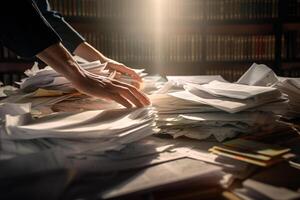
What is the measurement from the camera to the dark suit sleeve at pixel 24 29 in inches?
26.1

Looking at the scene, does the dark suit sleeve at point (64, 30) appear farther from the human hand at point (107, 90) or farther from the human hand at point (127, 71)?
the human hand at point (107, 90)

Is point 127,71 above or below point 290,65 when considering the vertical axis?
above

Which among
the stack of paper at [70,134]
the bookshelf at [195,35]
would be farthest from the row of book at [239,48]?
the stack of paper at [70,134]

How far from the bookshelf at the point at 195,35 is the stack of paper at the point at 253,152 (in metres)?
1.76

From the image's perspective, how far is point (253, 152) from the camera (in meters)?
0.57

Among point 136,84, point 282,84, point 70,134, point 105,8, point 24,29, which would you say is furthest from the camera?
point 105,8

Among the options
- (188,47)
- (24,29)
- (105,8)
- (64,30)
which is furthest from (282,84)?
(105,8)

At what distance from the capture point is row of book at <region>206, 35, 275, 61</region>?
2.37 m

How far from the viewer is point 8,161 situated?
1.66ft

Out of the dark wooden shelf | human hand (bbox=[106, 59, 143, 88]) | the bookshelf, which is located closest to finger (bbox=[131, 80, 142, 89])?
human hand (bbox=[106, 59, 143, 88])

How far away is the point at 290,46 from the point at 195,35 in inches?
25.5

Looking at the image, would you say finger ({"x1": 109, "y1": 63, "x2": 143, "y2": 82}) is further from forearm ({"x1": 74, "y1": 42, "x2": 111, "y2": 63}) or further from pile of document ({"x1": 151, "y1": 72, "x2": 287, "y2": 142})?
pile of document ({"x1": 151, "y1": 72, "x2": 287, "y2": 142})

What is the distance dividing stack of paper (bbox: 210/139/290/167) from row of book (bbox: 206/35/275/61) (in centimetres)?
181

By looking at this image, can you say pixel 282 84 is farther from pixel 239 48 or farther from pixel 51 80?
pixel 239 48
